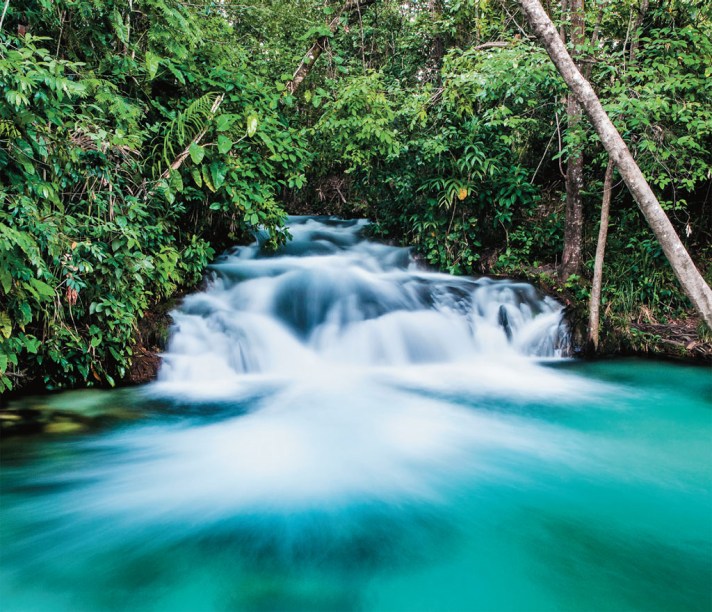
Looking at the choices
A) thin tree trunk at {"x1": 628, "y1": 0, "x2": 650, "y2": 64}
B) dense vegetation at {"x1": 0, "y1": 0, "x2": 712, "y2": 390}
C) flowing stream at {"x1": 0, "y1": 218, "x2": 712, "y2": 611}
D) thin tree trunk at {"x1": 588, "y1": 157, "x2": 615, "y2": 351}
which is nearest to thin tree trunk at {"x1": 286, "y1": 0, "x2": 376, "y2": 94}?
dense vegetation at {"x1": 0, "y1": 0, "x2": 712, "y2": 390}

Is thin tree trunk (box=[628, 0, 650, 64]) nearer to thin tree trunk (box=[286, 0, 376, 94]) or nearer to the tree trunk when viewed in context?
the tree trunk

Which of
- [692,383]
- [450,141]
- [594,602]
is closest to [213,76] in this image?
[450,141]

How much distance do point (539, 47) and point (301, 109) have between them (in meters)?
4.95

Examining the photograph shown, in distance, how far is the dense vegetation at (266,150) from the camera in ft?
12.4

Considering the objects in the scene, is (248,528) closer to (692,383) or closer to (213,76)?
(213,76)

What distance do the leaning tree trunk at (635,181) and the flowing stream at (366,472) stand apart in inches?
49.6

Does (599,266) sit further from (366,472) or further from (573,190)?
(366,472)

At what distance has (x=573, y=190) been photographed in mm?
6797

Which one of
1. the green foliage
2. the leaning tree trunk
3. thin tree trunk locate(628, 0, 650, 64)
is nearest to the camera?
the green foliage

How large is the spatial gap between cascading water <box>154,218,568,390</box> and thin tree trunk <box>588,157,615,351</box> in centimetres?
34

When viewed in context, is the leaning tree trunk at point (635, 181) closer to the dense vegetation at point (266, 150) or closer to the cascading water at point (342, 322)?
the dense vegetation at point (266, 150)

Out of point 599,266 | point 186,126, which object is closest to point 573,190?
point 599,266

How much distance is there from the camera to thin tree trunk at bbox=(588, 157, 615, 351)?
5984 millimetres

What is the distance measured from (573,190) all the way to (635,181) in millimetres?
2969
